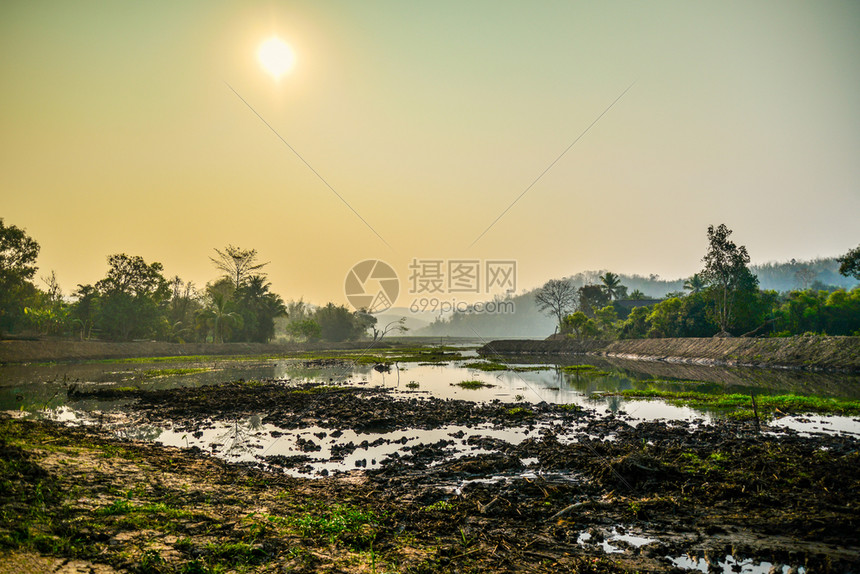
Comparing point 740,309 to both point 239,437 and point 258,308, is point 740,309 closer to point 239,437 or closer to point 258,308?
point 239,437

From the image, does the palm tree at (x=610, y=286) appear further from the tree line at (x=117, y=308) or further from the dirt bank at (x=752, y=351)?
the tree line at (x=117, y=308)

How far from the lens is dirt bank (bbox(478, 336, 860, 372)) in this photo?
36406 mm

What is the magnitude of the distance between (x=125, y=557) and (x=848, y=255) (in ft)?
240

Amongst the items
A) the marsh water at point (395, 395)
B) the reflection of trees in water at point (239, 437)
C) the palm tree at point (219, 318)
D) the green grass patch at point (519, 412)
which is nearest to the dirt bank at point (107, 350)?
the palm tree at point (219, 318)

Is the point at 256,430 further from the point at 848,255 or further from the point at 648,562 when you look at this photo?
the point at 848,255

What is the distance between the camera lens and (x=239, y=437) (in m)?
15.2

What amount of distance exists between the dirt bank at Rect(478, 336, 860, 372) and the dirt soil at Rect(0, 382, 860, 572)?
31448 mm

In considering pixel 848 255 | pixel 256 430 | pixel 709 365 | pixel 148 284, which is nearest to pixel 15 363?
pixel 148 284

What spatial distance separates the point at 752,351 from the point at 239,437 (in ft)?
163

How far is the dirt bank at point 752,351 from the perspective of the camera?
3641 centimetres

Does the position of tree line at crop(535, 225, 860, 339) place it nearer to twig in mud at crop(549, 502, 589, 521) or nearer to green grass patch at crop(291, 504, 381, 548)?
twig in mud at crop(549, 502, 589, 521)

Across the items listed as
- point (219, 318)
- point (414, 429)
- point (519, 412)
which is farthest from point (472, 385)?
point (219, 318)

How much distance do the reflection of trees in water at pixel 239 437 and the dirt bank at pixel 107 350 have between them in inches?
1728

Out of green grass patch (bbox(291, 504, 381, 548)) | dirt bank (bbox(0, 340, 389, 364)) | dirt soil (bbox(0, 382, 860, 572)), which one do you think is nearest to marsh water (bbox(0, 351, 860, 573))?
dirt soil (bbox(0, 382, 860, 572))
